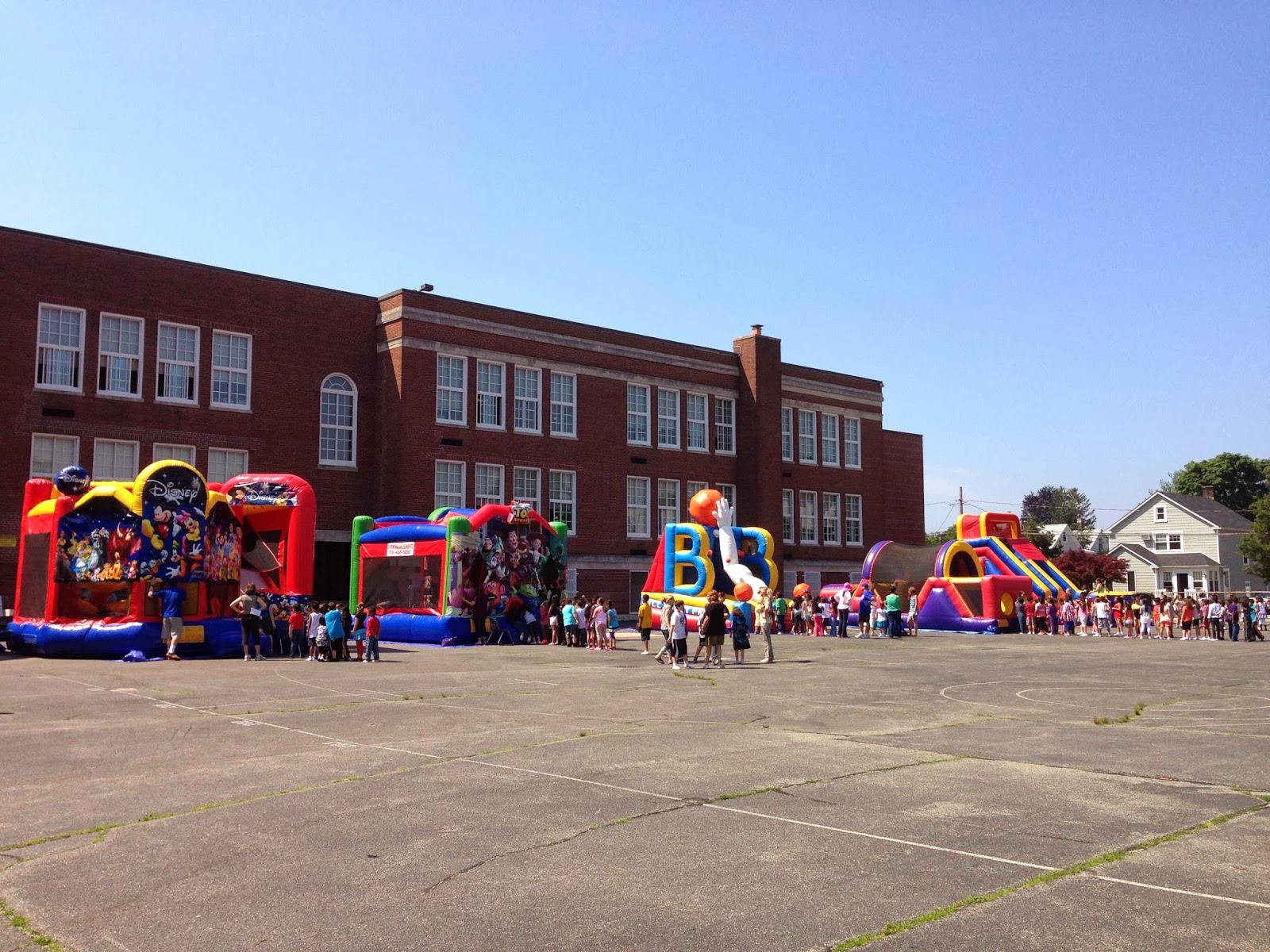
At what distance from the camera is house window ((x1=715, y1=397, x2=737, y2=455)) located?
49.7 metres

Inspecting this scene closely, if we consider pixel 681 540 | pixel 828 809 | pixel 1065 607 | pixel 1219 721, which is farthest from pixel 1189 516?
pixel 828 809

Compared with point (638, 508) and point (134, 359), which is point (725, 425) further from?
point (134, 359)

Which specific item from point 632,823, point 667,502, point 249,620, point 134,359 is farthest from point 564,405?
point 632,823

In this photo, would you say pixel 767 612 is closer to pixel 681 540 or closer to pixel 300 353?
pixel 681 540

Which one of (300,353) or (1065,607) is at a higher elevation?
(300,353)

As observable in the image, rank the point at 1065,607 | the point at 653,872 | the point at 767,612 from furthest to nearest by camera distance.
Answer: the point at 1065,607 < the point at 767,612 < the point at 653,872

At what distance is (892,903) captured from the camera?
5.91m

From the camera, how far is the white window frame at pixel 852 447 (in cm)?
5488

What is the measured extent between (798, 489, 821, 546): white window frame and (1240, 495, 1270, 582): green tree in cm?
2489

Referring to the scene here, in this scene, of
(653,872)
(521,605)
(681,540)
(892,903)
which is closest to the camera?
(892,903)

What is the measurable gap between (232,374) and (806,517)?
27.0 metres

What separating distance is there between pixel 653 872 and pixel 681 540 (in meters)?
29.0

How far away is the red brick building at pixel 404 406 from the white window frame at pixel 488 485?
103 mm

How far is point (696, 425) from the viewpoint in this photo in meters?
48.8
